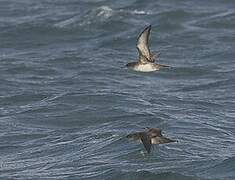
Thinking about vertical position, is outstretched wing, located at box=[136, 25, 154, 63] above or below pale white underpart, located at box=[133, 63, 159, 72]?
above

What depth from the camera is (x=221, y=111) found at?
97.0 feet

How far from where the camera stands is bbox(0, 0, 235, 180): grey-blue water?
963 inches

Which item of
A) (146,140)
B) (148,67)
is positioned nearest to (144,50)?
(148,67)

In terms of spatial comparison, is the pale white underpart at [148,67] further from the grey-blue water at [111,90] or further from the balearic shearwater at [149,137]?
the balearic shearwater at [149,137]

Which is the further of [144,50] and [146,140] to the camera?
[144,50]

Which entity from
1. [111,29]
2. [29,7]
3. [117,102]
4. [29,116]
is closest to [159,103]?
[117,102]

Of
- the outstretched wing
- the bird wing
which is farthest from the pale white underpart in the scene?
the bird wing

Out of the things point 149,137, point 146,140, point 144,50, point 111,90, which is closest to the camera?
point 146,140

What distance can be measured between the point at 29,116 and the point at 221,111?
485cm

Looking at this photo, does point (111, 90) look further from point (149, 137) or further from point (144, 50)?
point (149, 137)

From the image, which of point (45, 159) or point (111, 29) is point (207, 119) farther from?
point (111, 29)

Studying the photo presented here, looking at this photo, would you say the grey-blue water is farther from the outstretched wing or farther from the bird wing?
the outstretched wing

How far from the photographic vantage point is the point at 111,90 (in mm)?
32438

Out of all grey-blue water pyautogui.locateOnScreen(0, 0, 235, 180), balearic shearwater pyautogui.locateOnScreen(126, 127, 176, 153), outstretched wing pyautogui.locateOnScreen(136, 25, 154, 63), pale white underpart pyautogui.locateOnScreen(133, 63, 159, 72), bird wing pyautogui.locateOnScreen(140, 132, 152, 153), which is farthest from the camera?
grey-blue water pyautogui.locateOnScreen(0, 0, 235, 180)
